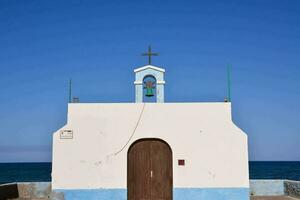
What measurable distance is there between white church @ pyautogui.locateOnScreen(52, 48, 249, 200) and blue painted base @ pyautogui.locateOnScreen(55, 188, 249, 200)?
33 mm

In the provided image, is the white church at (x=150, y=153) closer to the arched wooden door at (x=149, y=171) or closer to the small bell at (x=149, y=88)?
the arched wooden door at (x=149, y=171)

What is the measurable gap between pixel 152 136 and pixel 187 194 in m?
2.30

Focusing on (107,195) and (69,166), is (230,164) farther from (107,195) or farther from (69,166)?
(69,166)

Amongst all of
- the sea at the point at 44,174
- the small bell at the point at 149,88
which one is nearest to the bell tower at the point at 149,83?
the small bell at the point at 149,88

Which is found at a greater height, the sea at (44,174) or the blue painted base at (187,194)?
the blue painted base at (187,194)

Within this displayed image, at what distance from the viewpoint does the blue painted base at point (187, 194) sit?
522 inches

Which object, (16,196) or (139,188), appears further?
(16,196)

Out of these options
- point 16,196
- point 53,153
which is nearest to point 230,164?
point 53,153

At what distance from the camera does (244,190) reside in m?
13.3

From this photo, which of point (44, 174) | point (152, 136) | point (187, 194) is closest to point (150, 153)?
point (152, 136)

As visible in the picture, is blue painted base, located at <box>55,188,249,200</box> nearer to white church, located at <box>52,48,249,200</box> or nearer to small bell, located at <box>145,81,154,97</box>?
white church, located at <box>52,48,249,200</box>

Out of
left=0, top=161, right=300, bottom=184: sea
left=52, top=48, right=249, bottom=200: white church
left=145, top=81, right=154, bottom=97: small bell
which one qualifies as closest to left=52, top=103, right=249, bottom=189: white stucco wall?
left=52, top=48, right=249, bottom=200: white church

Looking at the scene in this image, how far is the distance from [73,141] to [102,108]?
1.52m

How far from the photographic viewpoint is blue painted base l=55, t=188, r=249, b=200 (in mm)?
13250
